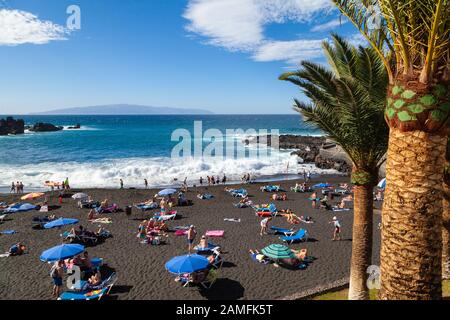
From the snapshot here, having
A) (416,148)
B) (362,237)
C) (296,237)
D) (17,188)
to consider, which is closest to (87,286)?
(362,237)

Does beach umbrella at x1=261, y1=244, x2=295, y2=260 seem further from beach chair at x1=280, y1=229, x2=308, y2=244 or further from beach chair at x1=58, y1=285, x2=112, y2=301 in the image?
beach chair at x1=58, y1=285, x2=112, y2=301

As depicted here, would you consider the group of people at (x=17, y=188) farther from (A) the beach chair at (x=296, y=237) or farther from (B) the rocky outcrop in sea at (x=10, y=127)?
(B) the rocky outcrop in sea at (x=10, y=127)

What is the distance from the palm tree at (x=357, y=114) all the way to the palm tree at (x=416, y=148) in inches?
147

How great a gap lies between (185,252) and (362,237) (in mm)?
10699

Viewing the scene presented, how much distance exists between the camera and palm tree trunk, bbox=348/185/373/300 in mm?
9297

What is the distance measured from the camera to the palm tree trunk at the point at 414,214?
4.34 metres

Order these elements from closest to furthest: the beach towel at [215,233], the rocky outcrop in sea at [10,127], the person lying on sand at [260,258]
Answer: the person lying on sand at [260,258], the beach towel at [215,233], the rocky outcrop in sea at [10,127]

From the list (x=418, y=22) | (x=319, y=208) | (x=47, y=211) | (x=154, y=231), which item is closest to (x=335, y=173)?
(x=319, y=208)

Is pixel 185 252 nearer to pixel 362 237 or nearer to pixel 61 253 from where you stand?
→ pixel 61 253

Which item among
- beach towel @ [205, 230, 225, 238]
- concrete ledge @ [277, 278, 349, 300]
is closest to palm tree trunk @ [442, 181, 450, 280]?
concrete ledge @ [277, 278, 349, 300]

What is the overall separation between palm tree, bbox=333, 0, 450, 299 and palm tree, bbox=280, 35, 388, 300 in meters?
3.74

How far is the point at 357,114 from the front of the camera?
28.7ft

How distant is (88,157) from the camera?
66.1 meters

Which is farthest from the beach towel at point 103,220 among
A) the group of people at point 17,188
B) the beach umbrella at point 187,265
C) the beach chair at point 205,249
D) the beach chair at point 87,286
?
the group of people at point 17,188
